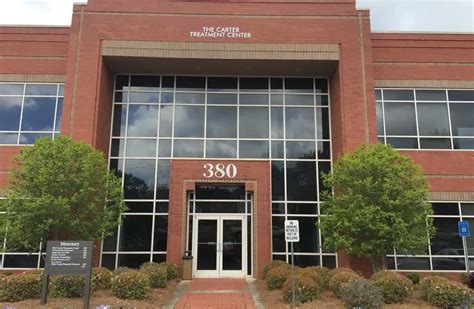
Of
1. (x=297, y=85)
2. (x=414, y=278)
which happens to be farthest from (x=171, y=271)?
(x=297, y=85)

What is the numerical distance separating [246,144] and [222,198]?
113 inches

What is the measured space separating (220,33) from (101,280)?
11800 millimetres

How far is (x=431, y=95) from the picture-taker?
20031mm

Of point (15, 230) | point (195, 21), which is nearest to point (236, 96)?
point (195, 21)

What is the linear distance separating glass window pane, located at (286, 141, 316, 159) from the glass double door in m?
3.80

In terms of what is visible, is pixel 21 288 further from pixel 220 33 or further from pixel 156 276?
pixel 220 33

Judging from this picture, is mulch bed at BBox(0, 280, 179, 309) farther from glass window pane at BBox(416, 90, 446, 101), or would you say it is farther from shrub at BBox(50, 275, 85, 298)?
glass window pane at BBox(416, 90, 446, 101)

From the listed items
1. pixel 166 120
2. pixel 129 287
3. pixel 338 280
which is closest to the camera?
pixel 129 287

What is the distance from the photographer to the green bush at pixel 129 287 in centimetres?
1191

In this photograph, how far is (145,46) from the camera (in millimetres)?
18797

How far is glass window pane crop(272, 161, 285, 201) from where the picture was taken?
19219mm

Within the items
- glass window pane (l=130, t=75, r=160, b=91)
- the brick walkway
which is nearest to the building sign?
glass window pane (l=130, t=75, r=160, b=91)

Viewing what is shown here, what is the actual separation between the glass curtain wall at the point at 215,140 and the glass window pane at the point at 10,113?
4418 millimetres

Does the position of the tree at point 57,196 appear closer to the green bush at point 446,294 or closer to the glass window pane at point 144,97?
the glass window pane at point 144,97
